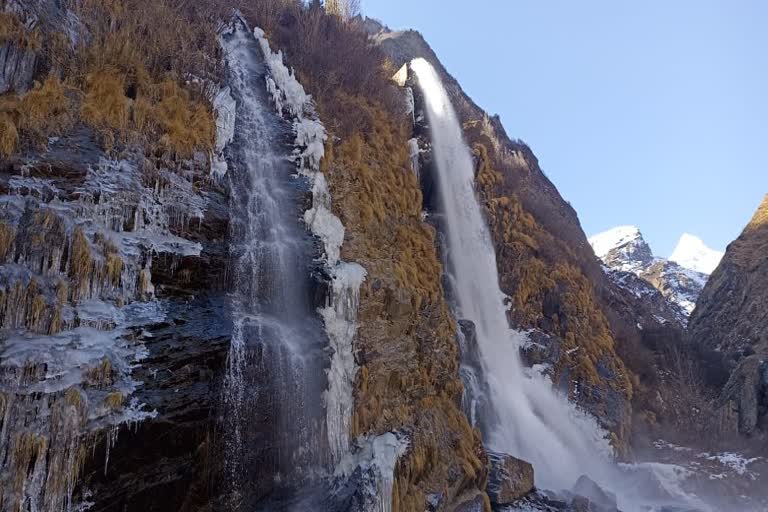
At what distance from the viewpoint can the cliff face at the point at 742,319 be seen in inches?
822

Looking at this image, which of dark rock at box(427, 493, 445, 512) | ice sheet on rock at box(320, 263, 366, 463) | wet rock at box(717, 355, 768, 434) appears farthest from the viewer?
wet rock at box(717, 355, 768, 434)

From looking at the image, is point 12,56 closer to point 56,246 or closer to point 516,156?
point 56,246

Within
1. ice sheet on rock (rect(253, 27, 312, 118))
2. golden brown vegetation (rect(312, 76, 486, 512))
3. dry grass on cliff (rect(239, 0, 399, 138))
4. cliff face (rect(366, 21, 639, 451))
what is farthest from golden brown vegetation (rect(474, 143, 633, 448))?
ice sheet on rock (rect(253, 27, 312, 118))

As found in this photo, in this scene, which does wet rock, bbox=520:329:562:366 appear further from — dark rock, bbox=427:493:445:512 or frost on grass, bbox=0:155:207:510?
frost on grass, bbox=0:155:207:510

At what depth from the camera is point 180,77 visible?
9516 mm

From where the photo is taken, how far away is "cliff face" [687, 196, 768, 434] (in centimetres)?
2088

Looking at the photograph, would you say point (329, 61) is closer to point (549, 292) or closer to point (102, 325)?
point (102, 325)

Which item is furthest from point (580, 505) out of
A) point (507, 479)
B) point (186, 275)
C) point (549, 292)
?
point (549, 292)

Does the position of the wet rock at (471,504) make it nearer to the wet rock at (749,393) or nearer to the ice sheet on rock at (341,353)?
the ice sheet on rock at (341,353)

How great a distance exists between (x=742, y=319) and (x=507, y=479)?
22.1 metres

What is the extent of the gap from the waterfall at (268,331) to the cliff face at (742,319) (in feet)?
61.3

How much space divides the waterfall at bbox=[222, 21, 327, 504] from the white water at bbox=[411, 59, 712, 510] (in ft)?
23.2

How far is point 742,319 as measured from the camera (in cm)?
2770

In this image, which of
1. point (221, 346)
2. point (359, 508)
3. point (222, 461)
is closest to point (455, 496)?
point (359, 508)
